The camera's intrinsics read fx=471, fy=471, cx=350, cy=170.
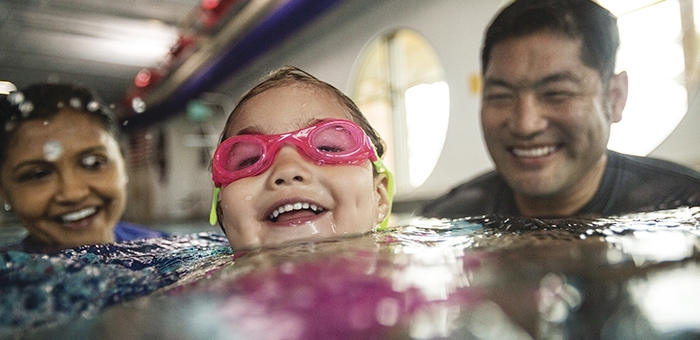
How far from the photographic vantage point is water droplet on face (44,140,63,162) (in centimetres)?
195

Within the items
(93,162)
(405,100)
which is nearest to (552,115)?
(93,162)

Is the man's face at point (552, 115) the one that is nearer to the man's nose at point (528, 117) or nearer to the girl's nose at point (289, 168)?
the man's nose at point (528, 117)

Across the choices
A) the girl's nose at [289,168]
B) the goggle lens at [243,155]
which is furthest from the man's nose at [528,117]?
the goggle lens at [243,155]

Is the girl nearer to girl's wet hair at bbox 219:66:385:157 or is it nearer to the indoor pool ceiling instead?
girl's wet hair at bbox 219:66:385:157

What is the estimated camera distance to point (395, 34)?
4.53 metres

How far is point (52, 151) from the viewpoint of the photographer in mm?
1960

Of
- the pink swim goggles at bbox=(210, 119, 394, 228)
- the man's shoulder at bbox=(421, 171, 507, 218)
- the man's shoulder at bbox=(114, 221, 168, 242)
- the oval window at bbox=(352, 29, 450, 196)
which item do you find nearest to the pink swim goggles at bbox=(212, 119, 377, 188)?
the pink swim goggles at bbox=(210, 119, 394, 228)

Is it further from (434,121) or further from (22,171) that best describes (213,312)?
(434,121)

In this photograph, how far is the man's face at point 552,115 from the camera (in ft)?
5.63

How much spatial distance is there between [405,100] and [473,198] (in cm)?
318

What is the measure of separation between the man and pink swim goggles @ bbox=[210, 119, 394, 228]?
0.70 metres

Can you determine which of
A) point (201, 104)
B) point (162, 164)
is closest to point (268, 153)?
point (201, 104)

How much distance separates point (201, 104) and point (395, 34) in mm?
2481

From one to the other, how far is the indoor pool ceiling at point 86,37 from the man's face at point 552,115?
494 centimetres
